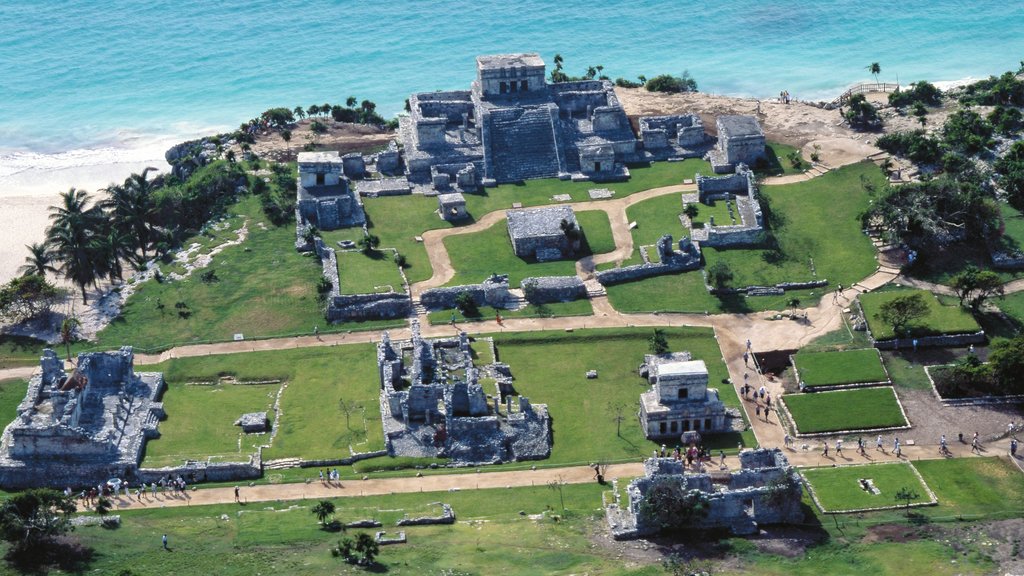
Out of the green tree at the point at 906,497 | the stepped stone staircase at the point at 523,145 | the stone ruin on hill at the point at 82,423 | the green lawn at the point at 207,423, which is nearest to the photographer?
the green tree at the point at 906,497

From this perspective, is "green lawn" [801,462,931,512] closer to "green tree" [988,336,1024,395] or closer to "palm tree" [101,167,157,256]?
"green tree" [988,336,1024,395]

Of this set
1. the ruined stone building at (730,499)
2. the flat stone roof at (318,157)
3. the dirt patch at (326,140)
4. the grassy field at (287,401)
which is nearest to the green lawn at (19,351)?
the grassy field at (287,401)

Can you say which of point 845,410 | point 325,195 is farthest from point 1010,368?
point 325,195

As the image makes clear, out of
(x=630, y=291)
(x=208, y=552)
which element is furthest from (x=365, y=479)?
(x=630, y=291)

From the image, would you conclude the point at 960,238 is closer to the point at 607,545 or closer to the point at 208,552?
the point at 607,545

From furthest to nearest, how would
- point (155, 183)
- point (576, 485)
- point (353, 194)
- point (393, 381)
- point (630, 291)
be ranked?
1. point (155, 183)
2. point (353, 194)
3. point (630, 291)
4. point (393, 381)
5. point (576, 485)

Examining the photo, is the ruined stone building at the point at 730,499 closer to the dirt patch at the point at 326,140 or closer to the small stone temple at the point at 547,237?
the small stone temple at the point at 547,237

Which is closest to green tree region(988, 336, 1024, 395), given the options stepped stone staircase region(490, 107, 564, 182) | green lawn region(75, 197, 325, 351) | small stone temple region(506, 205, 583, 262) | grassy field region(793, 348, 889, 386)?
grassy field region(793, 348, 889, 386)
